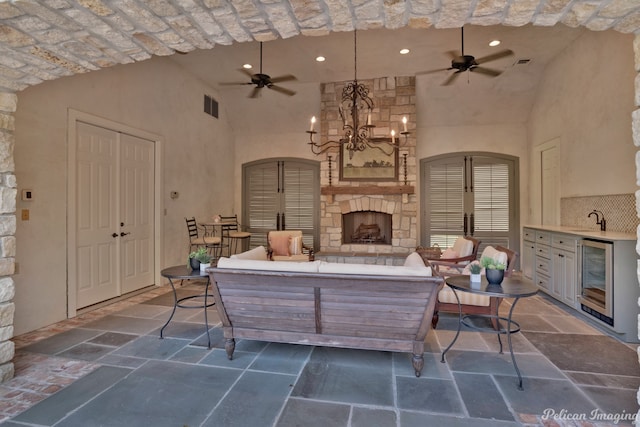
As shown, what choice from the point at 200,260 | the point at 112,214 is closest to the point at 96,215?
the point at 112,214

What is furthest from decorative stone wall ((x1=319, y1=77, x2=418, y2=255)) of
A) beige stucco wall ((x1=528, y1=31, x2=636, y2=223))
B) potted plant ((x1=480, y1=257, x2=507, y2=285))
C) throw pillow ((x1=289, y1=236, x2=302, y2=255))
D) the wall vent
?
potted plant ((x1=480, y1=257, x2=507, y2=285))

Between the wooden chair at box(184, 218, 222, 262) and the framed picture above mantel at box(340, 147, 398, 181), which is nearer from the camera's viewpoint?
the wooden chair at box(184, 218, 222, 262)

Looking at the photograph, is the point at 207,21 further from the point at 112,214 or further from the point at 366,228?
the point at 366,228

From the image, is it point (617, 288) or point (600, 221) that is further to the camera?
point (600, 221)

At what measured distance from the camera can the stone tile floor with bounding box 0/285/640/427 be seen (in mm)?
2068

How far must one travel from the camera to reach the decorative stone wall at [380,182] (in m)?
6.47

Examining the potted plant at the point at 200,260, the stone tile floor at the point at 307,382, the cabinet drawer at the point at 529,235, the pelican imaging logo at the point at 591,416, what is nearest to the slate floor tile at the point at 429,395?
the stone tile floor at the point at 307,382

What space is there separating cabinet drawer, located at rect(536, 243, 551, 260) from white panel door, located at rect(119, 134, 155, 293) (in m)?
5.82

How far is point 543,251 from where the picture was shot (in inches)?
184

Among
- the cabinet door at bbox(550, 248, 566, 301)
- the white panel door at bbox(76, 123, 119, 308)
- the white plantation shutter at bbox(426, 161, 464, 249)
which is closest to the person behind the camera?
the white panel door at bbox(76, 123, 119, 308)

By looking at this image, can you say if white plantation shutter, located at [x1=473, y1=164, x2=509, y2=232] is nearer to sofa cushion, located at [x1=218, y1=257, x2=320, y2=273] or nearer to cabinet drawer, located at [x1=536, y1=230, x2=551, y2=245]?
cabinet drawer, located at [x1=536, y1=230, x2=551, y2=245]

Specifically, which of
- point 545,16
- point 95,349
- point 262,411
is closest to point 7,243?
point 95,349

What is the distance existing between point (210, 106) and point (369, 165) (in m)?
3.43

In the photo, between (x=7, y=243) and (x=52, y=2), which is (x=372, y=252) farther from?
(x=52, y=2)
